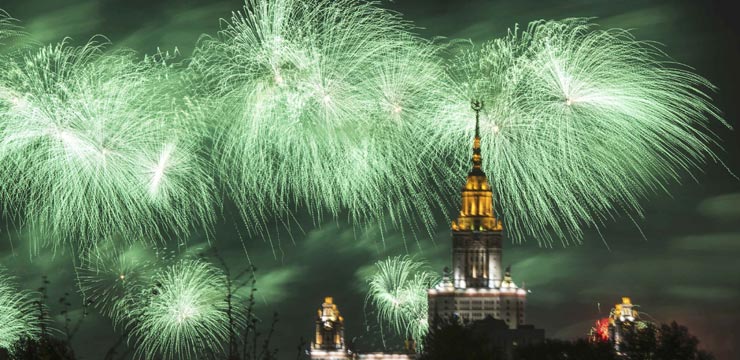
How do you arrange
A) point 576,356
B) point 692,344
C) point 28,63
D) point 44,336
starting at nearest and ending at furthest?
point 44,336
point 28,63
point 692,344
point 576,356

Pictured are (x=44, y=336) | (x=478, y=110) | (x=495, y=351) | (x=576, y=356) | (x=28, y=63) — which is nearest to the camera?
(x=44, y=336)

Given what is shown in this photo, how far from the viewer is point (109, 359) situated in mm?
60469

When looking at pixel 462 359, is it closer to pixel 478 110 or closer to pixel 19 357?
pixel 478 110

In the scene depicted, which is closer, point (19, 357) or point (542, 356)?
point (19, 357)

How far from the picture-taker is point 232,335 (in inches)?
2662

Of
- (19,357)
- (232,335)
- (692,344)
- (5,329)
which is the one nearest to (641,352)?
(692,344)

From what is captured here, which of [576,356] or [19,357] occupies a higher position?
[576,356]

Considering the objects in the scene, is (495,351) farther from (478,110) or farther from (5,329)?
(5,329)

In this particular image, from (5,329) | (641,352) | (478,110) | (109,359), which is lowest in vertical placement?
(109,359)

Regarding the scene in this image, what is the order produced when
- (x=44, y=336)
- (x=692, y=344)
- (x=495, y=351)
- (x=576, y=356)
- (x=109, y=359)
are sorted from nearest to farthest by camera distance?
(x=109, y=359), (x=44, y=336), (x=692, y=344), (x=576, y=356), (x=495, y=351)

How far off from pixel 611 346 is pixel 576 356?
523 centimetres

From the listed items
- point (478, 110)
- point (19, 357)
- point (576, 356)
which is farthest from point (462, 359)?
point (19, 357)

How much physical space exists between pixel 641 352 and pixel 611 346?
16915 mm

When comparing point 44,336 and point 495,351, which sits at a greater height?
point 495,351
